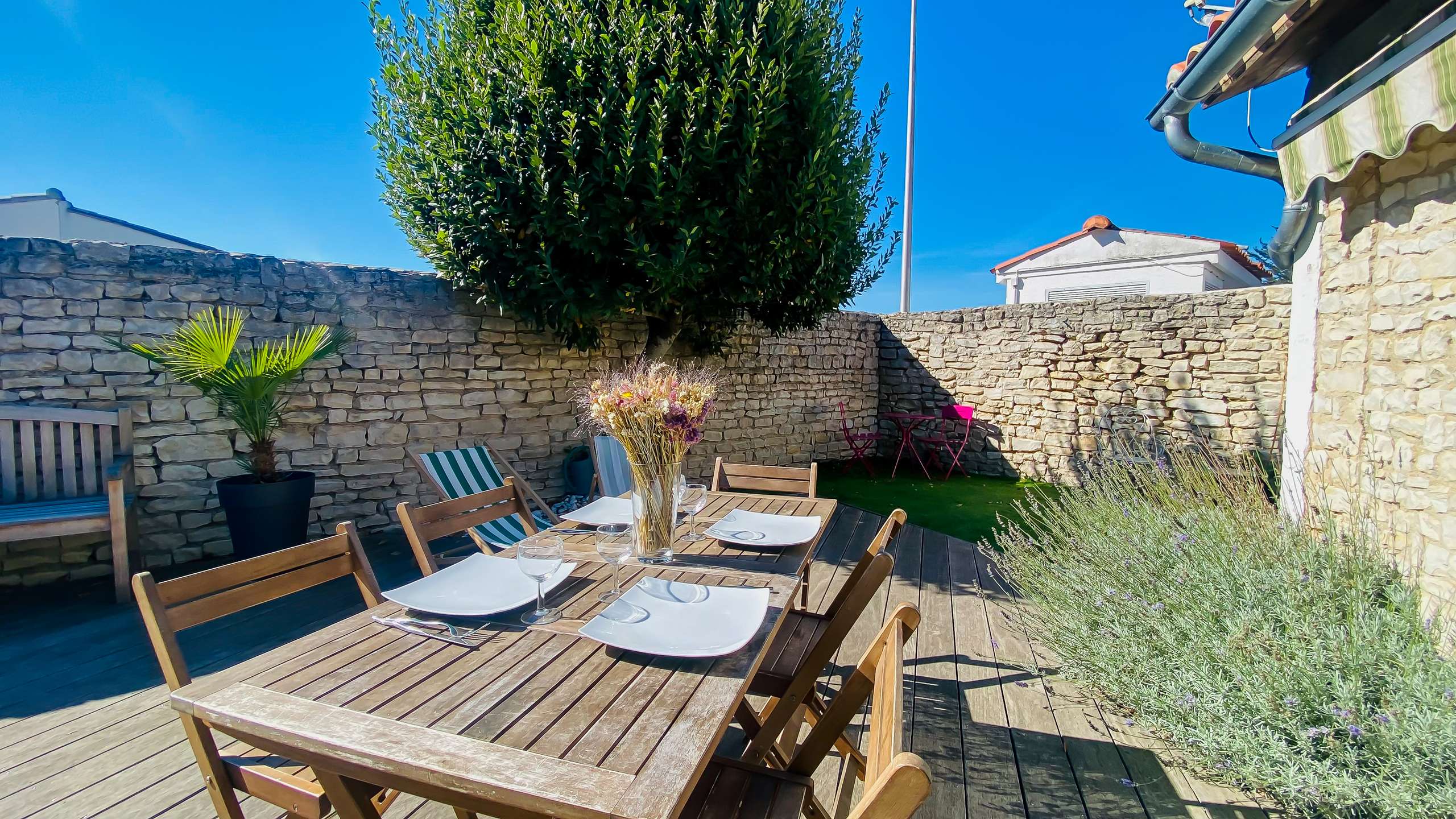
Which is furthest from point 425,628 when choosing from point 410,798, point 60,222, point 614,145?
point 60,222

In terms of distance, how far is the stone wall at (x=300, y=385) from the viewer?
145 inches

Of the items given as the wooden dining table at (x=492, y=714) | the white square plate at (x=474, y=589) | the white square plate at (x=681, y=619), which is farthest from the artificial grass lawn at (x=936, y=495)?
Result: the wooden dining table at (x=492, y=714)

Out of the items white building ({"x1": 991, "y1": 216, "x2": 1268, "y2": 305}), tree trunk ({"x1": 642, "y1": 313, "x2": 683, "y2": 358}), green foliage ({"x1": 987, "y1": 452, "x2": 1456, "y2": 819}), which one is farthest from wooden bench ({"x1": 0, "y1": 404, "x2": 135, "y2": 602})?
white building ({"x1": 991, "y1": 216, "x2": 1268, "y2": 305})

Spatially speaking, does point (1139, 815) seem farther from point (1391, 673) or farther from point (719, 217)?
point (719, 217)

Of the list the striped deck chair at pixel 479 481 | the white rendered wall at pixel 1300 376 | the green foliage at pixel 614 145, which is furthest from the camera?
the green foliage at pixel 614 145

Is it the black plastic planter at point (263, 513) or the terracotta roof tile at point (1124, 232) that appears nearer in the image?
the black plastic planter at point (263, 513)

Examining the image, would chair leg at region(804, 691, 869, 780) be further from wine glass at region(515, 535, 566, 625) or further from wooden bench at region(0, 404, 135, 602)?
wooden bench at region(0, 404, 135, 602)

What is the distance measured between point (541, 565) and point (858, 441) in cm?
757

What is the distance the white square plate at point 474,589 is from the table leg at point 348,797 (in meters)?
0.40

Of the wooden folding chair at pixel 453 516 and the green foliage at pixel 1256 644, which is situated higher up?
the wooden folding chair at pixel 453 516

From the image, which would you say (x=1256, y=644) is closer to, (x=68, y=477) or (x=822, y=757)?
(x=822, y=757)

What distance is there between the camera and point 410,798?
1.90m

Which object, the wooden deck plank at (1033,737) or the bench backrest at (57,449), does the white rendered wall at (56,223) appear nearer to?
the bench backrest at (57,449)

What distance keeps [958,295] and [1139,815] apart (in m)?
7.38
